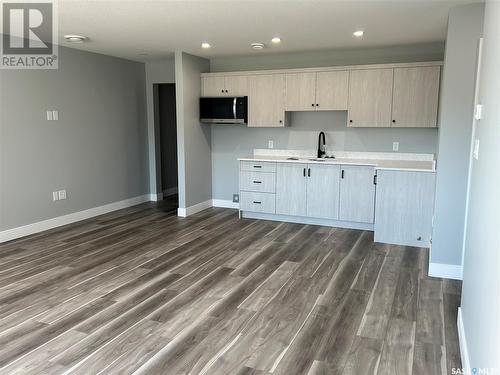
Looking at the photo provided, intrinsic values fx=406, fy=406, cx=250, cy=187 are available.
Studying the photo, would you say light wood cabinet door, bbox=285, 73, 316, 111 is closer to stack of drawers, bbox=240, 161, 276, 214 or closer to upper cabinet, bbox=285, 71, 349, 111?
upper cabinet, bbox=285, 71, 349, 111

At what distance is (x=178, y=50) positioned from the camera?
5684 millimetres

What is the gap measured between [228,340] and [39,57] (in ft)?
14.5

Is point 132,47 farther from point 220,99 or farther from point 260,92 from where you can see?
point 260,92

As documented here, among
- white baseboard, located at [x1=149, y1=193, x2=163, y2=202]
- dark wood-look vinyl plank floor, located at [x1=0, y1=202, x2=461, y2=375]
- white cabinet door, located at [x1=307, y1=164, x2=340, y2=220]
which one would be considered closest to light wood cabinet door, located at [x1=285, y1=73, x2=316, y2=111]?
white cabinet door, located at [x1=307, y1=164, x2=340, y2=220]

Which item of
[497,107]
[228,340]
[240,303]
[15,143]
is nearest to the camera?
[497,107]

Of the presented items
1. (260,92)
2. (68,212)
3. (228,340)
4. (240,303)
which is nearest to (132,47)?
(260,92)

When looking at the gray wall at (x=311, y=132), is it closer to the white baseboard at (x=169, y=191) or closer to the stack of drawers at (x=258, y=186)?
the stack of drawers at (x=258, y=186)

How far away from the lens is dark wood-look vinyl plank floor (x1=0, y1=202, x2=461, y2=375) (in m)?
2.44

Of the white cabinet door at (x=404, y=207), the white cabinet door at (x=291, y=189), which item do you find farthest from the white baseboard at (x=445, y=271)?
the white cabinet door at (x=291, y=189)

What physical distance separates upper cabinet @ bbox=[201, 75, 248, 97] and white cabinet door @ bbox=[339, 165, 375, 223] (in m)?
1.94

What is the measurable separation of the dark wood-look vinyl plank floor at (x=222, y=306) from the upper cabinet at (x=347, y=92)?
163 centimetres

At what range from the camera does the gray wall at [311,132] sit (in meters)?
5.37

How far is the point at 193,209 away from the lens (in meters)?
6.32

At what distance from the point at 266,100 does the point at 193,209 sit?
2.00 metres
